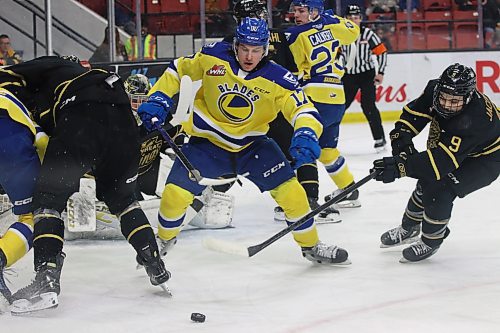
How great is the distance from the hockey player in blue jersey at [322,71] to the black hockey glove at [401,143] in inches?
41.1

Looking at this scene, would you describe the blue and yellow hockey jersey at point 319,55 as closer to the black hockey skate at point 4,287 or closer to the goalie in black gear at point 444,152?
the goalie in black gear at point 444,152

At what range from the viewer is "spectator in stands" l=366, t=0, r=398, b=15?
843 cm

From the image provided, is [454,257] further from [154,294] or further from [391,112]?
[391,112]

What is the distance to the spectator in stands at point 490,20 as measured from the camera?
827 cm

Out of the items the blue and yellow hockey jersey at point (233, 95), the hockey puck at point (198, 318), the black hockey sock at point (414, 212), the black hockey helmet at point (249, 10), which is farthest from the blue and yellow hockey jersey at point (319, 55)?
the hockey puck at point (198, 318)

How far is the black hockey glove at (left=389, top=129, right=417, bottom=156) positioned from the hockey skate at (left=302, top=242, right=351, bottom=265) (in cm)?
43

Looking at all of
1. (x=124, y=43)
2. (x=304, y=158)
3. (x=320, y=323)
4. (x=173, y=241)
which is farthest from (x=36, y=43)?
(x=320, y=323)

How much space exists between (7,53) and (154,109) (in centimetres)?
387

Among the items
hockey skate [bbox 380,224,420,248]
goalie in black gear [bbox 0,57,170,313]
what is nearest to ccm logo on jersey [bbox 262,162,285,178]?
goalie in black gear [bbox 0,57,170,313]

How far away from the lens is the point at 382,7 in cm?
→ 848

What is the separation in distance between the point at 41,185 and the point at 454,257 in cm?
171

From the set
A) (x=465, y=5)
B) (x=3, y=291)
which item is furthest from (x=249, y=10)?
(x=465, y=5)

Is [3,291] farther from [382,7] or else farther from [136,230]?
[382,7]

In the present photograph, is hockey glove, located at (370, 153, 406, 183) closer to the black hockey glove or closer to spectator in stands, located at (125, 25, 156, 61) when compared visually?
the black hockey glove
